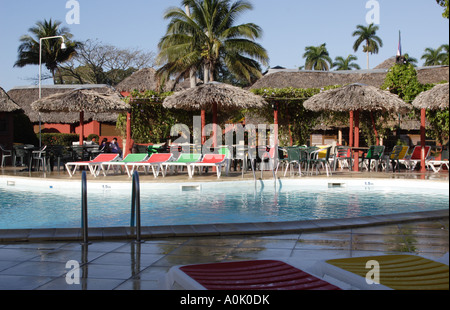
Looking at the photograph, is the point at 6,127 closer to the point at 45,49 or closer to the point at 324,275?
the point at 324,275

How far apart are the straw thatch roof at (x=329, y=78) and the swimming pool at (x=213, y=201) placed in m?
14.1

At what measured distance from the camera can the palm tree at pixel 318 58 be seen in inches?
2186

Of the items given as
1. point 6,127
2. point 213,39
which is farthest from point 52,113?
point 213,39

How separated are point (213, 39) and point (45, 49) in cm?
2088

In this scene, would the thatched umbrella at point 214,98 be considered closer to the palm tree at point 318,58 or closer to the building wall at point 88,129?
the building wall at point 88,129

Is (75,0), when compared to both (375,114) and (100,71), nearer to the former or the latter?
(375,114)

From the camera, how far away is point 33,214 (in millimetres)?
7727

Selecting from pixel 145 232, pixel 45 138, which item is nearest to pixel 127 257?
pixel 145 232

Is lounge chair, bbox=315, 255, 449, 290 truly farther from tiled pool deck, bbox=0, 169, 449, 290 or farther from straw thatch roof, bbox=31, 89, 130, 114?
straw thatch roof, bbox=31, 89, 130, 114

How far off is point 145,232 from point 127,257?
0.81 metres

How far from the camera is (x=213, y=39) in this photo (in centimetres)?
2553

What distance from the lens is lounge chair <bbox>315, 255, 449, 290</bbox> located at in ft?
6.88

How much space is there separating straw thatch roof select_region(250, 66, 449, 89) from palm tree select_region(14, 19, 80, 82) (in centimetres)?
2225

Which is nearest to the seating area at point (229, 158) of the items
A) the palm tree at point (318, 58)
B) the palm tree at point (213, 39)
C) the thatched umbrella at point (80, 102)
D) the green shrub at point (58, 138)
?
the thatched umbrella at point (80, 102)
